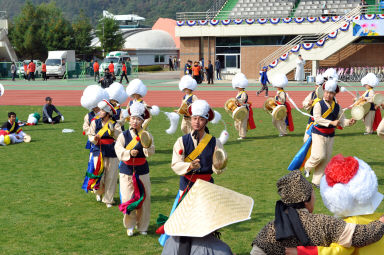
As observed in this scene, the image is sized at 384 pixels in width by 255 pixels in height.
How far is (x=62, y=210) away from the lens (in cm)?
858

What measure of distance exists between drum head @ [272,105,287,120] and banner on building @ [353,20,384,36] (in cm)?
2479

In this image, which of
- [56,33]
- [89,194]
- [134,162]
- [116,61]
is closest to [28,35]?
[56,33]

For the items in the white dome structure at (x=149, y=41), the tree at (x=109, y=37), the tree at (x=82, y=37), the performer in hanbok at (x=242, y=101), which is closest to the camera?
the performer in hanbok at (x=242, y=101)

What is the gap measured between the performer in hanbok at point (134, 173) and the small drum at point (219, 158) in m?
1.43

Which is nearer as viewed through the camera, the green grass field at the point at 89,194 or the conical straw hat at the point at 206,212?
the conical straw hat at the point at 206,212

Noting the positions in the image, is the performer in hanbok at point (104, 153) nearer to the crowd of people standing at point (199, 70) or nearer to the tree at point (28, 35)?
the crowd of people standing at point (199, 70)

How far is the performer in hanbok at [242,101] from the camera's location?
1510 cm

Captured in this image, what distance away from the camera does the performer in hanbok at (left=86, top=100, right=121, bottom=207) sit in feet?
27.8

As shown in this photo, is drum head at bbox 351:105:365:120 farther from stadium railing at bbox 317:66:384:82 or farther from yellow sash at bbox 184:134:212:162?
stadium railing at bbox 317:66:384:82

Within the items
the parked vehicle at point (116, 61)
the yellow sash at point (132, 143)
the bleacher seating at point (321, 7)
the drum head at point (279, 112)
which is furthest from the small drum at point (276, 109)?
the parked vehicle at point (116, 61)

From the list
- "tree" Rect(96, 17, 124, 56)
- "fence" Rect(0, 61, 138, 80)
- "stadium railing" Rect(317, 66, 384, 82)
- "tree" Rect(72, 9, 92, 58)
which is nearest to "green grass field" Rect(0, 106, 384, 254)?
"stadium railing" Rect(317, 66, 384, 82)

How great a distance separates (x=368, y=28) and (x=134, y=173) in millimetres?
33500

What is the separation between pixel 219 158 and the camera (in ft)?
18.5

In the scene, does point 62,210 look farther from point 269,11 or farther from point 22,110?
point 269,11
